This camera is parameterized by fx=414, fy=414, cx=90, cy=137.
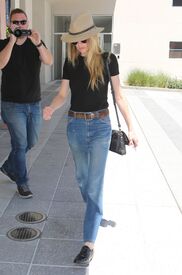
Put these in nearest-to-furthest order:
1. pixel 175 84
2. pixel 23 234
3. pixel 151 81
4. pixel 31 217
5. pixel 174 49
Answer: pixel 23 234 < pixel 31 217 < pixel 175 84 < pixel 151 81 < pixel 174 49

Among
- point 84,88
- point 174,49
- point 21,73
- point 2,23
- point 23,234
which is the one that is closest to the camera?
point 84,88

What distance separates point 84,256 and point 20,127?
1585mm

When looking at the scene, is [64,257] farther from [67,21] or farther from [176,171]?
[67,21]

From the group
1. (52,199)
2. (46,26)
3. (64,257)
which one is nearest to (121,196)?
(52,199)

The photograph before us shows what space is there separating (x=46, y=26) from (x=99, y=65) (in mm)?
16898

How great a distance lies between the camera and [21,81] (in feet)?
13.7

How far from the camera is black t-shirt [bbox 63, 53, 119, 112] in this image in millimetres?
3201

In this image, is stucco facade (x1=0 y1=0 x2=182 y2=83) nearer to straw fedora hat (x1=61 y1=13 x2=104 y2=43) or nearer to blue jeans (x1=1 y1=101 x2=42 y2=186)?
blue jeans (x1=1 y1=101 x2=42 y2=186)

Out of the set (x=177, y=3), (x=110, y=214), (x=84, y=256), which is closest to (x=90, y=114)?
(x=84, y=256)

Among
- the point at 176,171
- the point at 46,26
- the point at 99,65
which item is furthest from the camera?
the point at 46,26

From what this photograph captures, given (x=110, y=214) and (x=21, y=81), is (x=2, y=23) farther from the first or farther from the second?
(x=110, y=214)

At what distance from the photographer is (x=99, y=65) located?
315cm

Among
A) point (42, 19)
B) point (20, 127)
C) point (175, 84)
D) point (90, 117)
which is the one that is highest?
point (42, 19)

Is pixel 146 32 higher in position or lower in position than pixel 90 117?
higher
